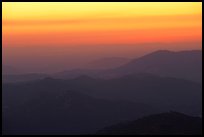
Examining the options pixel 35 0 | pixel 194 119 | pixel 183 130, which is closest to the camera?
pixel 35 0

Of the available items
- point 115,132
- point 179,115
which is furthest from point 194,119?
point 115,132

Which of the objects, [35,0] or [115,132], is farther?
[115,132]

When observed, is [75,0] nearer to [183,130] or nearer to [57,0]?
[57,0]

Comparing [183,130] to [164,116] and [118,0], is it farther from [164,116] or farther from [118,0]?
[118,0]

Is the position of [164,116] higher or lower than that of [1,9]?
higher

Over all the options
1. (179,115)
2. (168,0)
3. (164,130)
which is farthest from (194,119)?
(168,0)

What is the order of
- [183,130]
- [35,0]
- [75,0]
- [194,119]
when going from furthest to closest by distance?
[194,119]
[183,130]
[35,0]
[75,0]

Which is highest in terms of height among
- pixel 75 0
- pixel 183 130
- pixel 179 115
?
pixel 179 115
